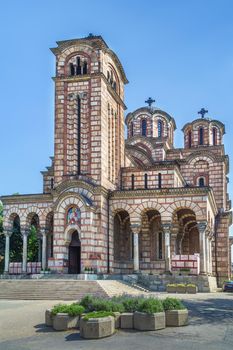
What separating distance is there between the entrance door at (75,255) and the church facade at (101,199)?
0.26ft

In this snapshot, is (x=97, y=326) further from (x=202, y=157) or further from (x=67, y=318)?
(x=202, y=157)

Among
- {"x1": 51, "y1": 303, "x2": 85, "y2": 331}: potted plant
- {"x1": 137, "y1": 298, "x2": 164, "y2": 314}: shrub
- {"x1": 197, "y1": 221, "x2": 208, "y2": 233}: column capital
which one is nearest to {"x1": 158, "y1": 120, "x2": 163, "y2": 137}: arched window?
{"x1": 197, "y1": 221, "x2": 208, "y2": 233}: column capital

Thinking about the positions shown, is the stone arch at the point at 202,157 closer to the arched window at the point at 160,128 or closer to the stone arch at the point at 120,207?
the arched window at the point at 160,128

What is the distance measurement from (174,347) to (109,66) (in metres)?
33.1

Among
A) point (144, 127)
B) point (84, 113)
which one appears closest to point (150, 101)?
point (144, 127)

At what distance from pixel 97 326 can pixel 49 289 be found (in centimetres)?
1627

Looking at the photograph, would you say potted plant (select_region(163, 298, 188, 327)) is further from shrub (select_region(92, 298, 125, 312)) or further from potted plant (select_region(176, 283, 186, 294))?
potted plant (select_region(176, 283, 186, 294))

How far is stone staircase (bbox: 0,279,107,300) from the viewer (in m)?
30.0

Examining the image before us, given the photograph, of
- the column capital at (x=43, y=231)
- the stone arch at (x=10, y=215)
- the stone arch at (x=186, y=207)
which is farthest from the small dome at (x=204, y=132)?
the stone arch at (x=10, y=215)

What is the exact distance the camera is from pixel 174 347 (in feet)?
45.5

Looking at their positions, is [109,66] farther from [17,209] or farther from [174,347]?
[174,347]

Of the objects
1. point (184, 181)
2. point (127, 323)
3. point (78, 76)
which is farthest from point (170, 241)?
point (127, 323)

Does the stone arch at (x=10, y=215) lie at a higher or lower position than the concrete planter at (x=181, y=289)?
higher

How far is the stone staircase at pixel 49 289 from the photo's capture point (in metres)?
30.0
